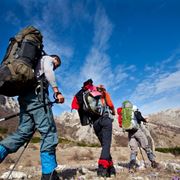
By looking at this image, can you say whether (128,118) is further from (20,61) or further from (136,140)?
(20,61)

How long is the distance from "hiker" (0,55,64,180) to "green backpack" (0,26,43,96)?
0.59 ft

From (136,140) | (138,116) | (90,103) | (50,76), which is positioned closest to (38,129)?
(50,76)

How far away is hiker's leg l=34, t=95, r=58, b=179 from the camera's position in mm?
5328

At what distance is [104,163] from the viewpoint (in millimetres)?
6680

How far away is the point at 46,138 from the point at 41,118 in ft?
1.16

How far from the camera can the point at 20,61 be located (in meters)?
5.23

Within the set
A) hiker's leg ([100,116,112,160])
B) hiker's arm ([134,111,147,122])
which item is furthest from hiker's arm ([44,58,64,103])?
hiker's arm ([134,111,147,122])

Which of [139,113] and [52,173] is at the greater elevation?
[139,113]

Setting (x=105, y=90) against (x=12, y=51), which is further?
(x=105, y=90)

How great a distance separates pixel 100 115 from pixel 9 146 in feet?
8.04

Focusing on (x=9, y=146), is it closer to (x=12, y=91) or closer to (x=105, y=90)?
(x=12, y=91)

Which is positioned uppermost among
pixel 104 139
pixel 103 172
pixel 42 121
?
pixel 104 139

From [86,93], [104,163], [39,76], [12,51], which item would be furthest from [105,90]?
[12,51]

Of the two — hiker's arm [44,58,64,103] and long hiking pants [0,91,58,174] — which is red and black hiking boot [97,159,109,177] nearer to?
long hiking pants [0,91,58,174]
